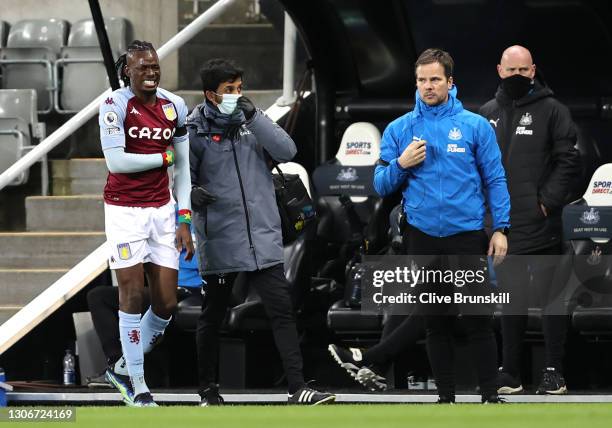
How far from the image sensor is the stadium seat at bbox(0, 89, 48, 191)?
1233cm

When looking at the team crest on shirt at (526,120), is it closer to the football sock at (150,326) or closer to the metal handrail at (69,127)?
the football sock at (150,326)

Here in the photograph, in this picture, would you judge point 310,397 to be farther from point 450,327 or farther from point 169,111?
point 169,111

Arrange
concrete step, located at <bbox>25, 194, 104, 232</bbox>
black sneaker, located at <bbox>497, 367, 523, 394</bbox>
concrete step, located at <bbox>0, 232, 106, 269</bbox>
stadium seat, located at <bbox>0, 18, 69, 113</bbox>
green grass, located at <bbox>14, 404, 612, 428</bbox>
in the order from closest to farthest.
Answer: green grass, located at <bbox>14, 404, 612, 428</bbox> < black sneaker, located at <bbox>497, 367, 523, 394</bbox> < concrete step, located at <bbox>0, 232, 106, 269</bbox> < concrete step, located at <bbox>25, 194, 104, 232</bbox> < stadium seat, located at <bbox>0, 18, 69, 113</bbox>

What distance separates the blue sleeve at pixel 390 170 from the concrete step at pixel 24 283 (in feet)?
14.3

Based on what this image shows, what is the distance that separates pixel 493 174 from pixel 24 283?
493 cm

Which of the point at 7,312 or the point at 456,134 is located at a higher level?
the point at 456,134

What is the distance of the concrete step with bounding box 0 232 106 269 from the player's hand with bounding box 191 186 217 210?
378 centimetres

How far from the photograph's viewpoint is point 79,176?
1219cm

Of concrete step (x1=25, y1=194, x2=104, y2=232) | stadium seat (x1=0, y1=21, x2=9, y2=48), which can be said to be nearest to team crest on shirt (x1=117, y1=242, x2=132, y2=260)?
concrete step (x1=25, y1=194, x2=104, y2=232)

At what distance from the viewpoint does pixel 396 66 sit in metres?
11.1

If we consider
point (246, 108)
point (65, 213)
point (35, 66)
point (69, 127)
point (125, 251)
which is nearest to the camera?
point (125, 251)

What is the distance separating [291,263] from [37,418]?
3.41m

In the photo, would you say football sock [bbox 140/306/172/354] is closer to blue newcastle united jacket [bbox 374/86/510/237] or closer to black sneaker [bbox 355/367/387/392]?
blue newcastle united jacket [bbox 374/86/510/237]

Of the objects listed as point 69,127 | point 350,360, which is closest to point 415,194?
point 350,360
